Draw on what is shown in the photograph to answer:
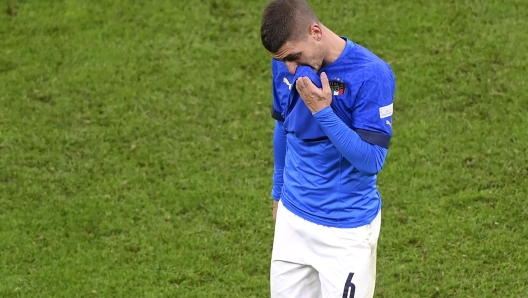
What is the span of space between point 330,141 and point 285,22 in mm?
583

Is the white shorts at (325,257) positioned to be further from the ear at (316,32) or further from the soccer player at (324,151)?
the ear at (316,32)

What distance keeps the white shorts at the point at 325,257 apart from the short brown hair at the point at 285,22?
3.01ft

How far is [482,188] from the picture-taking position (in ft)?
20.5

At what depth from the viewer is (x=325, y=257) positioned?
3.80m

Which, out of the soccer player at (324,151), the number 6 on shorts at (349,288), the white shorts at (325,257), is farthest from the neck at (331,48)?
the number 6 on shorts at (349,288)

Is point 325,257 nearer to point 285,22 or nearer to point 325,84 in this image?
point 325,84

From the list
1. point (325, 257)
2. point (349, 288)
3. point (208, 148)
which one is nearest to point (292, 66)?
point (325, 257)

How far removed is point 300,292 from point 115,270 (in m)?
2.00

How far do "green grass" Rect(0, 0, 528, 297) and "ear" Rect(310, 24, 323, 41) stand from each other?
8.10 feet

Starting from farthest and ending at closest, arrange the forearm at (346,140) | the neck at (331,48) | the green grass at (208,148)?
the green grass at (208,148)
the neck at (331,48)
the forearm at (346,140)

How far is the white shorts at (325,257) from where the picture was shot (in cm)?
374

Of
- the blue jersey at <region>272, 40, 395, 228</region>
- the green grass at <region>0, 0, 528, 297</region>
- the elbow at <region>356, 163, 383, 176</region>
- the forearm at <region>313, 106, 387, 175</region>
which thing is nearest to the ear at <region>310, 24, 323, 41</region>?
the blue jersey at <region>272, 40, 395, 228</region>

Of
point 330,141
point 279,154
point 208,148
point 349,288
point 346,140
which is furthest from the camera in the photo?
point 208,148

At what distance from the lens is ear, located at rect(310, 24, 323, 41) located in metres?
3.40
